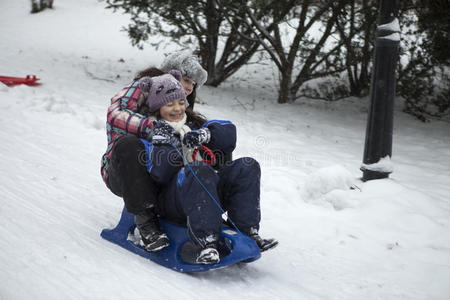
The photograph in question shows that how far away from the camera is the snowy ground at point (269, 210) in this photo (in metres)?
2.15

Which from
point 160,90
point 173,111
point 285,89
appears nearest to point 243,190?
point 173,111

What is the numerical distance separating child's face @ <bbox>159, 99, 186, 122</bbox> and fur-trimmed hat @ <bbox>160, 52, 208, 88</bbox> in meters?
0.51

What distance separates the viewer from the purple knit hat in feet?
8.40

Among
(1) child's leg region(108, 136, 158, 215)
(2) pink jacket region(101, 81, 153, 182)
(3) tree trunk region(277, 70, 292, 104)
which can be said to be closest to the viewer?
(1) child's leg region(108, 136, 158, 215)

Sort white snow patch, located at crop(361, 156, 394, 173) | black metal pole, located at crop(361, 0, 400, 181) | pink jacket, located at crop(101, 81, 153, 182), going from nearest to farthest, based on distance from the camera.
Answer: pink jacket, located at crop(101, 81, 153, 182) → black metal pole, located at crop(361, 0, 400, 181) → white snow patch, located at crop(361, 156, 394, 173)

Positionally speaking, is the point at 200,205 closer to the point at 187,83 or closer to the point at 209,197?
the point at 209,197

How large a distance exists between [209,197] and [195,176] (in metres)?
0.13

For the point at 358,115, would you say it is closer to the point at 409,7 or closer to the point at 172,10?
the point at 409,7

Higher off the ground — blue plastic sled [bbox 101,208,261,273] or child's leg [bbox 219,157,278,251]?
child's leg [bbox 219,157,278,251]

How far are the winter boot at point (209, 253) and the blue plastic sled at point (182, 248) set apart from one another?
0.20 feet

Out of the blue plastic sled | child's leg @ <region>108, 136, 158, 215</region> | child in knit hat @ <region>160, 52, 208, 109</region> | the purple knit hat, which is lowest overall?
the blue plastic sled

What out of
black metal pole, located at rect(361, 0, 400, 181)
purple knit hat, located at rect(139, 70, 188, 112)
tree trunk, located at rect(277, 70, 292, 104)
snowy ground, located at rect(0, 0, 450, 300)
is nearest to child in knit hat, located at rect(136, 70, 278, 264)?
purple knit hat, located at rect(139, 70, 188, 112)

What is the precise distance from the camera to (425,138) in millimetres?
5785

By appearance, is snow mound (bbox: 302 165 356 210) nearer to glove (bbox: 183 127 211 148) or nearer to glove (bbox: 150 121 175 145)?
glove (bbox: 183 127 211 148)
